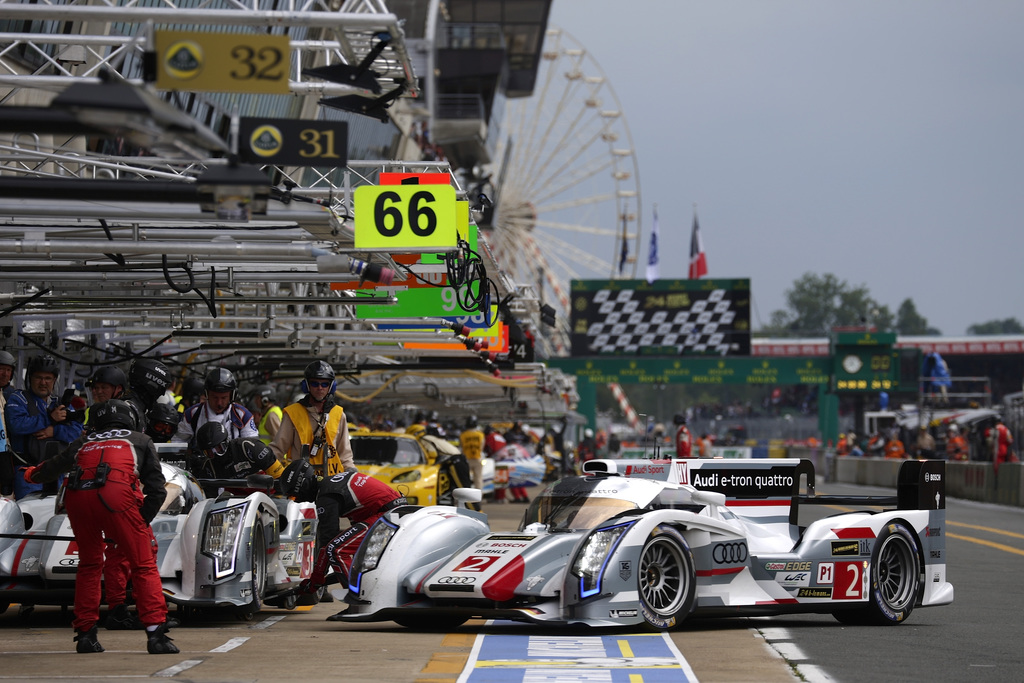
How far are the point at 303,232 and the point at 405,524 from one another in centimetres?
383

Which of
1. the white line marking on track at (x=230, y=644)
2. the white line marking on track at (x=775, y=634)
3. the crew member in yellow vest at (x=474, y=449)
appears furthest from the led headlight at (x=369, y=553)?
the crew member in yellow vest at (x=474, y=449)

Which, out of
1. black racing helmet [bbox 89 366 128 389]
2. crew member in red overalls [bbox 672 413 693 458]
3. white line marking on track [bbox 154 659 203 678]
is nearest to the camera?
white line marking on track [bbox 154 659 203 678]

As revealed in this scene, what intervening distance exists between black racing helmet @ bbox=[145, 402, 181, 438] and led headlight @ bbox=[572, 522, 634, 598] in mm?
3698

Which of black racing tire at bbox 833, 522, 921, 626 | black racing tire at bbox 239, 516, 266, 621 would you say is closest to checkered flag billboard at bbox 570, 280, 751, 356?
black racing tire at bbox 833, 522, 921, 626

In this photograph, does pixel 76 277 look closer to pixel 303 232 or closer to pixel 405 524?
pixel 303 232

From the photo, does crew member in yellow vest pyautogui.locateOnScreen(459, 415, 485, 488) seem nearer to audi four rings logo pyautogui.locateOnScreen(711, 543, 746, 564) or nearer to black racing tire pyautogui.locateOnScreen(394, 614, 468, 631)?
black racing tire pyautogui.locateOnScreen(394, 614, 468, 631)

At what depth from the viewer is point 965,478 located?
3400 centimetres

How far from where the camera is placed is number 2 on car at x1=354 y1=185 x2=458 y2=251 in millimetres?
11586

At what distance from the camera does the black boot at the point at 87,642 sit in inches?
319

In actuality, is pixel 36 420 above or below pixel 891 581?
above

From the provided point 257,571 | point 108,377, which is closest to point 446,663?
point 257,571

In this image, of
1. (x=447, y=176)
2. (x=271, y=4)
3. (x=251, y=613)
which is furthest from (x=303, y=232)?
(x=271, y=4)

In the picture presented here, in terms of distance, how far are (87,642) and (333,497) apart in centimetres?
272

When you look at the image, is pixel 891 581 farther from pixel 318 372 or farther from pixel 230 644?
pixel 230 644
